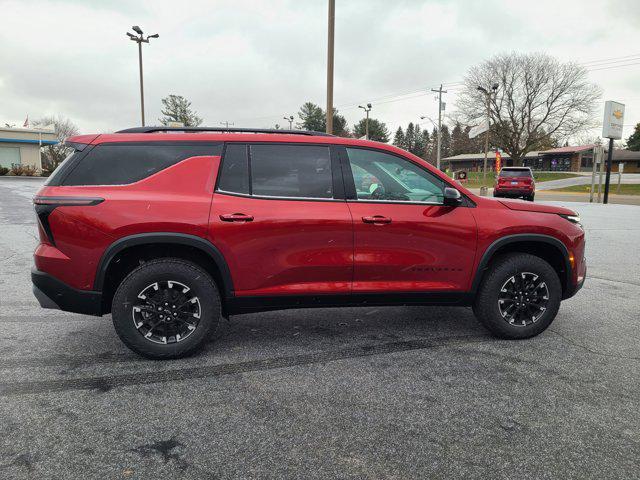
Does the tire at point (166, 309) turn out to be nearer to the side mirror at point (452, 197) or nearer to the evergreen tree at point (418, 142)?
the side mirror at point (452, 197)

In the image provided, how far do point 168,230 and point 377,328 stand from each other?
2.11m

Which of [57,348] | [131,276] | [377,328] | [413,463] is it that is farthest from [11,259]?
[413,463]

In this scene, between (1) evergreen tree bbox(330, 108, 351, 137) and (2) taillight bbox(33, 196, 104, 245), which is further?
(1) evergreen tree bbox(330, 108, 351, 137)

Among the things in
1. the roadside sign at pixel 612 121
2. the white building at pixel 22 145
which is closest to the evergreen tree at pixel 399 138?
the white building at pixel 22 145

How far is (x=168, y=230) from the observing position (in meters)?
3.47

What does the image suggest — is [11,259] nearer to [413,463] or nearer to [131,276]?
[131,276]

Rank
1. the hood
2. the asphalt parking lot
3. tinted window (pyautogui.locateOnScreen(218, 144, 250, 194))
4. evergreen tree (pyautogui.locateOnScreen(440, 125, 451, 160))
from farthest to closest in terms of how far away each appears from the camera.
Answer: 1. evergreen tree (pyautogui.locateOnScreen(440, 125, 451, 160))
2. the hood
3. tinted window (pyautogui.locateOnScreen(218, 144, 250, 194))
4. the asphalt parking lot

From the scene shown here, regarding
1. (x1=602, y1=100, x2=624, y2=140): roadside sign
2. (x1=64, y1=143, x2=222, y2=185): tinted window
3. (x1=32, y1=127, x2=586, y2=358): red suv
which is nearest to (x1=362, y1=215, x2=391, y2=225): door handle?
(x1=32, y1=127, x2=586, y2=358): red suv

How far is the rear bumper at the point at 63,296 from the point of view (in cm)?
349

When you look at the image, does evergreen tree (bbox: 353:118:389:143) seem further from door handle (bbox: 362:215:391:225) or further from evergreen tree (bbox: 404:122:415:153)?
door handle (bbox: 362:215:391:225)

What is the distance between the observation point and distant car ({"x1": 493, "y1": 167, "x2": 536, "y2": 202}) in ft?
78.4

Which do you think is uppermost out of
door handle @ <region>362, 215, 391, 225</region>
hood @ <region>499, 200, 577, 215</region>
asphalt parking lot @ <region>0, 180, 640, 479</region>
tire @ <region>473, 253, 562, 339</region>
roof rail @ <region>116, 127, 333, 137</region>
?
roof rail @ <region>116, 127, 333, 137</region>

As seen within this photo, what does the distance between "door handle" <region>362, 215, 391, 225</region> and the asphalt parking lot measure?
1051 millimetres

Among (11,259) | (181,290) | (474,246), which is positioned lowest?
(11,259)
